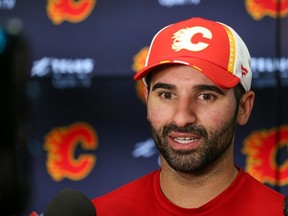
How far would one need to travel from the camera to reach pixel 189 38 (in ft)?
3.30

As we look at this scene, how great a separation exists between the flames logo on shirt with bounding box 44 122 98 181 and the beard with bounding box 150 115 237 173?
851 mm

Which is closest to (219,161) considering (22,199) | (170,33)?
(170,33)

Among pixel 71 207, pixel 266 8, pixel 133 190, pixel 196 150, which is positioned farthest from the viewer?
pixel 266 8

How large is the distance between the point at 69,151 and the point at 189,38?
90cm

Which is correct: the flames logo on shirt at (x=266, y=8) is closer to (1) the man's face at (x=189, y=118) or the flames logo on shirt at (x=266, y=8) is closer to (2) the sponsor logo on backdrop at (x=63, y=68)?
(2) the sponsor logo on backdrop at (x=63, y=68)

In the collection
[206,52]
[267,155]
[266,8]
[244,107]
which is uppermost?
[206,52]

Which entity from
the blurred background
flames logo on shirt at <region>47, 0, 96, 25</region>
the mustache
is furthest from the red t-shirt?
flames logo on shirt at <region>47, 0, 96, 25</region>

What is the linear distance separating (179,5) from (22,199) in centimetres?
140

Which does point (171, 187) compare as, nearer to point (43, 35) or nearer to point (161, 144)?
point (161, 144)

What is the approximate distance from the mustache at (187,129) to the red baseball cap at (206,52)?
7 centimetres

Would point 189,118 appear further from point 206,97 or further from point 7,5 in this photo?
point 7,5

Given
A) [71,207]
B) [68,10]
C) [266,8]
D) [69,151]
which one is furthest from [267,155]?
[71,207]

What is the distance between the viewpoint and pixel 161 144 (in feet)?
3.21

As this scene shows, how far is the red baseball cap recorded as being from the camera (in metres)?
0.97
